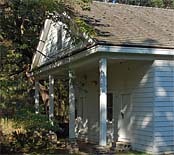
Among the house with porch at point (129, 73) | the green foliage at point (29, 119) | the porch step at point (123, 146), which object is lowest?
the porch step at point (123, 146)

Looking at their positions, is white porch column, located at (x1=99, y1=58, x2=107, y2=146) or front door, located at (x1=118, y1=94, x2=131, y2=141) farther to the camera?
front door, located at (x1=118, y1=94, x2=131, y2=141)

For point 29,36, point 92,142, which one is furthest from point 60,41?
point 92,142

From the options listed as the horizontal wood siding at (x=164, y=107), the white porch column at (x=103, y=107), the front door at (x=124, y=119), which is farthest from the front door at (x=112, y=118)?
the white porch column at (x=103, y=107)

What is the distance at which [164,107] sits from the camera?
12.8 m

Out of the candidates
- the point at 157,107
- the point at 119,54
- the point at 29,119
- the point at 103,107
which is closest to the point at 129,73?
the point at 157,107

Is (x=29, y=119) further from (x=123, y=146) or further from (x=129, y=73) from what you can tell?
(x=129, y=73)

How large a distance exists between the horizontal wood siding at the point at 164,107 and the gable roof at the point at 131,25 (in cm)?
89

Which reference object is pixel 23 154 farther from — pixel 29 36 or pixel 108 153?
pixel 29 36

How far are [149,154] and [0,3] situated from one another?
265 inches

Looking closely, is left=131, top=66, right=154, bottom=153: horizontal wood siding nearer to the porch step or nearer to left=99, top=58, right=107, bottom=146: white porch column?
the porch step

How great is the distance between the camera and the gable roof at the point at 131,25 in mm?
12414

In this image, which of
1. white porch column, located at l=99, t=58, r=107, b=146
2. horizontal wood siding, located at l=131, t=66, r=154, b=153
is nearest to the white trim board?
white porch column, located at l=99, t=58, r=107, b=146

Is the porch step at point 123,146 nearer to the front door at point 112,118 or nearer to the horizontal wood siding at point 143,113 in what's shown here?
the horizontal wood siding at point 143,113

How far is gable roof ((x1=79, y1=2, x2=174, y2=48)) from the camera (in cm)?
1241
